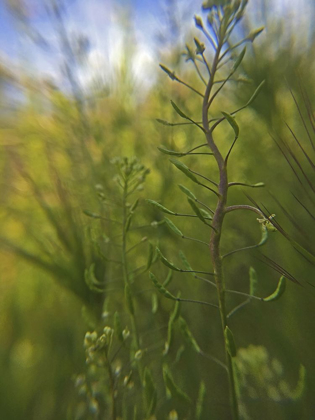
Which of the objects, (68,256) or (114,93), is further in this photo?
(114,93)

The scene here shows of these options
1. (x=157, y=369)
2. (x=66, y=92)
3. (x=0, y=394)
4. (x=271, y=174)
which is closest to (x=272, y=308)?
(x=157, y=369)

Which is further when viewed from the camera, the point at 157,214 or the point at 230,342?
the point at 157,214

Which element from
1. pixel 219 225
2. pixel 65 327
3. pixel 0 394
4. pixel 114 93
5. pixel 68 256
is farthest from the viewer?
pixel 114 93

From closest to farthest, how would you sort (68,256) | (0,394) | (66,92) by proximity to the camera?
(0,394) → (68,256) → (66,92)

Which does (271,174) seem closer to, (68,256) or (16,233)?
(68,256)

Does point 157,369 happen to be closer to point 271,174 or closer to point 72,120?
point 271,174

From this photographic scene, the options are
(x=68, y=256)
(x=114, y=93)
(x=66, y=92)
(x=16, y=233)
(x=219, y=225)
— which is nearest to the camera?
(x=219, y=225)

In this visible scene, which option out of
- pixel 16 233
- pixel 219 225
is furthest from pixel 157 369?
pixel 16 233

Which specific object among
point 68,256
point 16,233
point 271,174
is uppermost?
point 16,233

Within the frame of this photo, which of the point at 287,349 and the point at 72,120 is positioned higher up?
the point at 72,120
